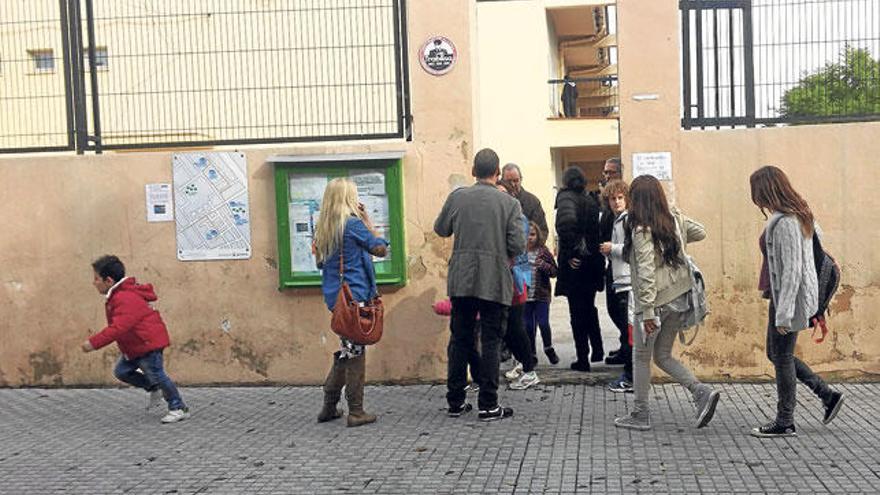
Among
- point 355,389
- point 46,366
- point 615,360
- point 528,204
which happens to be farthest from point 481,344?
point 46,366

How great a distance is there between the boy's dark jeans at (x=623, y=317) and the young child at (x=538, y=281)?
522 millimetres

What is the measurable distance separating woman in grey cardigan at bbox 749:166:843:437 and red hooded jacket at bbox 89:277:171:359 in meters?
4.16

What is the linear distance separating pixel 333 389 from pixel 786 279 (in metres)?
3.10

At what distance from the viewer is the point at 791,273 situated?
6.11 m

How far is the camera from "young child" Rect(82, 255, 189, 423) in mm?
7137

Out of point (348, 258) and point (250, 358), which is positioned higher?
point (348, 258)

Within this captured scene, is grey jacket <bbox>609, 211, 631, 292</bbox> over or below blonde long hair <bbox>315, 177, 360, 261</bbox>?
below

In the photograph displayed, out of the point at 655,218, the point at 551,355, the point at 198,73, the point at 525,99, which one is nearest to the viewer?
the point at 655,218

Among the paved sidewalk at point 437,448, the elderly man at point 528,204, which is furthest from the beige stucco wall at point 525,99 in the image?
the paved sidewalk at point 437,448

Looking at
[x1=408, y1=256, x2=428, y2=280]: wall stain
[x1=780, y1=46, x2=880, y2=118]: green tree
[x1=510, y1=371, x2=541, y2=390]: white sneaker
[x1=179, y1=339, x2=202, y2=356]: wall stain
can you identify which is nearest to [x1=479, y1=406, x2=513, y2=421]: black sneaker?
[x1=510, y1=371, x2=541, y2=390]: white sneaker

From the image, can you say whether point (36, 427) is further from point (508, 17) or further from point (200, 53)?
point (508, 17)

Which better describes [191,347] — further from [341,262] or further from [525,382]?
[525,382]

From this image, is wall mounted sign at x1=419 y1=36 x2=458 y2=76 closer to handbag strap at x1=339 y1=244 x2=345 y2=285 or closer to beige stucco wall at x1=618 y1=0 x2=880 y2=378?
beige stucco wall at x1=618 y1=0 x2=880 y2=378

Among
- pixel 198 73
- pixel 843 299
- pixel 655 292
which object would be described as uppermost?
pixel 198 73
